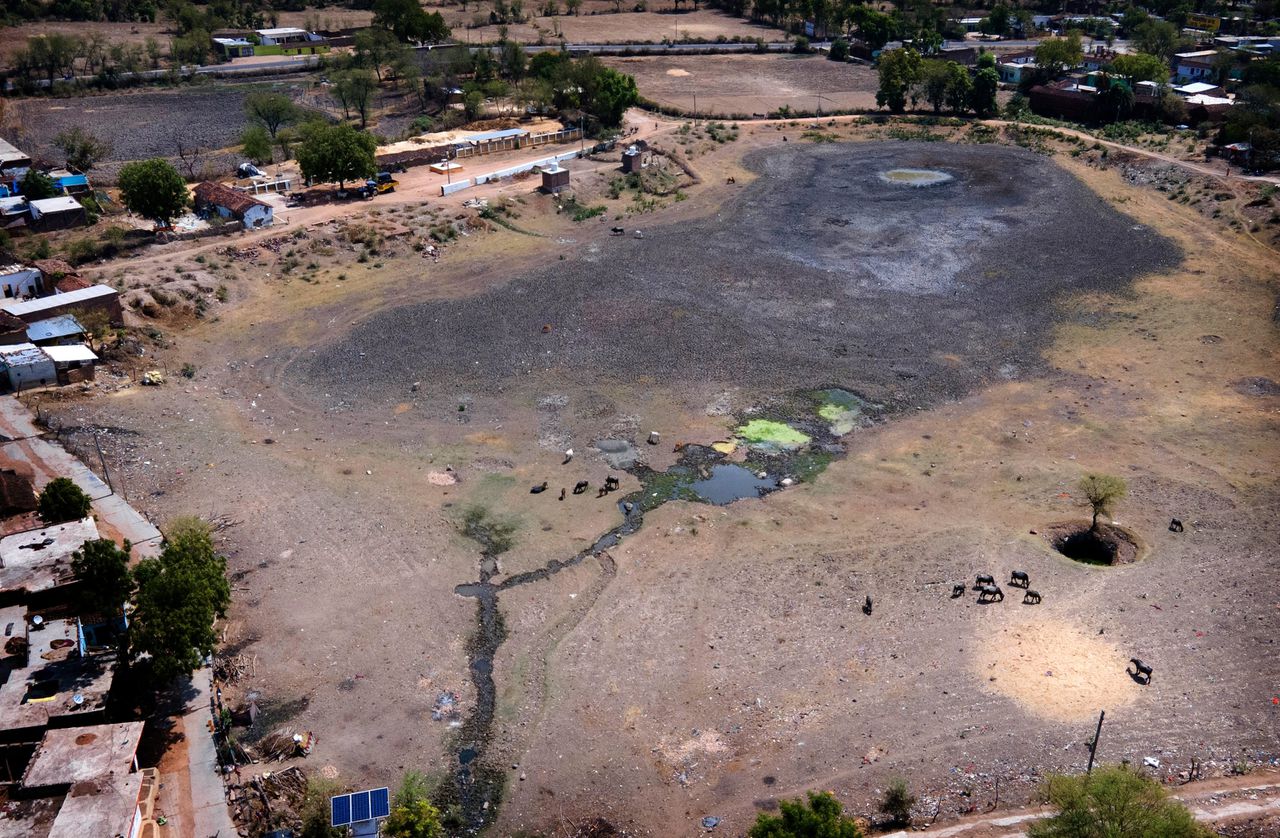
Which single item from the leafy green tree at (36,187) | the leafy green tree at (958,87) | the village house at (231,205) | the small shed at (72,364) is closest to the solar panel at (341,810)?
the small shed at (72,364)

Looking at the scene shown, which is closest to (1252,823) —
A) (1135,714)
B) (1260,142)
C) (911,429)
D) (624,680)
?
(1135,714)

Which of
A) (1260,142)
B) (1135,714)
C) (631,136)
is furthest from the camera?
(631,136)

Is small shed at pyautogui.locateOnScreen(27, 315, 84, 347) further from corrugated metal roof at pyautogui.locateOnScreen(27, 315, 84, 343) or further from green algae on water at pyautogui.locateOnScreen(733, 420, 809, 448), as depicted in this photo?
green algae on water at pyautogui.locateOnScreen(733, 420, 809, 448)

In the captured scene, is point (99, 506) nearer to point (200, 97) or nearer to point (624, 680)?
point (624, 680)

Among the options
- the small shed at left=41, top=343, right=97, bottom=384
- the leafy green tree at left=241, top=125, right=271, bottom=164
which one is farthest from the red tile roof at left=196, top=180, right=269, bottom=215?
the small shed at left=41, top=343, right=97, bottom=384

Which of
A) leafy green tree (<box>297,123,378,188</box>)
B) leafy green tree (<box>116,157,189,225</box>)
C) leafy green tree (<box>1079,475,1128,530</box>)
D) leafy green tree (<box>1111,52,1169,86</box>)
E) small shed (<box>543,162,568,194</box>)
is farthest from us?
leafy green tree (<box>1111,52,1169,86</box>)

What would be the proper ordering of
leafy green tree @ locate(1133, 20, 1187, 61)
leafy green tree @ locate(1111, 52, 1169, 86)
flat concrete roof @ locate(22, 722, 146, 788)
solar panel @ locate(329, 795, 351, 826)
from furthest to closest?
leafy green tree @ locate(1133, 20, 1187, 61) → leafy green tree @ locate(1111, 52, 1169, 86) → flat concrete roof @ locate(22, 722, 146, 788) → solar panel @ locate(329, 795, 351, 826)
